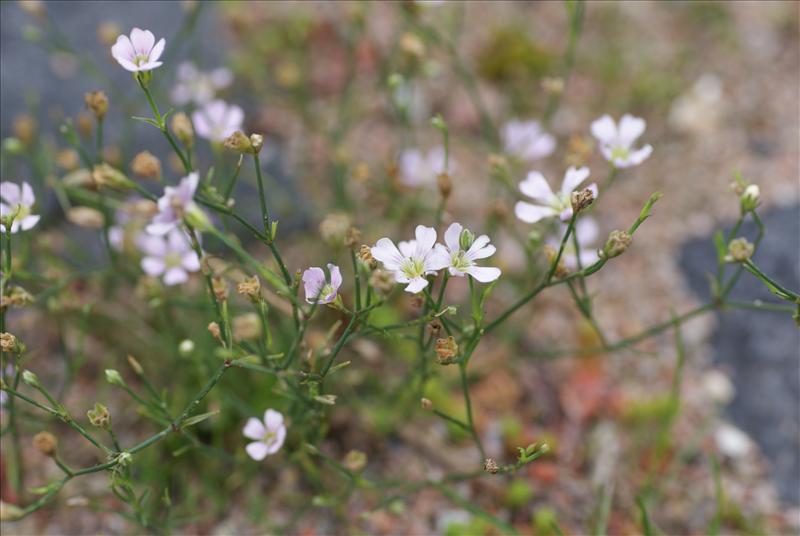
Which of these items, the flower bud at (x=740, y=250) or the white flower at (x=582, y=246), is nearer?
the flower bud at (x=740, y=250)

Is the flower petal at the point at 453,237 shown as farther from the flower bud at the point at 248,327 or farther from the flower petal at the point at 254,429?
the flower petal at the point at 254,429

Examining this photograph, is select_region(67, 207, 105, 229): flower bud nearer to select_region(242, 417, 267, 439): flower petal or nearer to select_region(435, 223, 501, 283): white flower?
select_region(242, 417, 267, 439): flower petal

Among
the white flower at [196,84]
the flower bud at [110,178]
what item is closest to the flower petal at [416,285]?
the flower bud at [110,178]

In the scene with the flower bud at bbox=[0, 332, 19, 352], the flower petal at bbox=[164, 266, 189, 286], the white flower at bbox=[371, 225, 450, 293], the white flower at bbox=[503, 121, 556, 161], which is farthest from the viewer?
the white flower at bbox=[503, 121, 556, 161]

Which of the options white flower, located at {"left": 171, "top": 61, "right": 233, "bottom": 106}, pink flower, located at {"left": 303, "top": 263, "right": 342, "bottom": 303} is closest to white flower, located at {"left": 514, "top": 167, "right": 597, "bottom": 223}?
pink flower, located at {"left": 303, "top": 263, "right": 342, "bottom": 303}

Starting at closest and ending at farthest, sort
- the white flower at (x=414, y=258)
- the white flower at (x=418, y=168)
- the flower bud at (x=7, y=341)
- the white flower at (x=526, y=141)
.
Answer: the white flower at (x=414, y=258) → the flower bud at (x=7, y=341) → the white flower at (x=526, y=141) → the white flower at (x=418, y=168)

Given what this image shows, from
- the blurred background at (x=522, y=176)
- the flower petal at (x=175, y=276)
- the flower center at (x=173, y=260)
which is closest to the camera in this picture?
the flower petal at (x=175, y=276)

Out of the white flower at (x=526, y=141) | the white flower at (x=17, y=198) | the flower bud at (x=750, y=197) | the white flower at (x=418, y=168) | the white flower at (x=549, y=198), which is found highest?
the white flower at (x=526, y=141)
